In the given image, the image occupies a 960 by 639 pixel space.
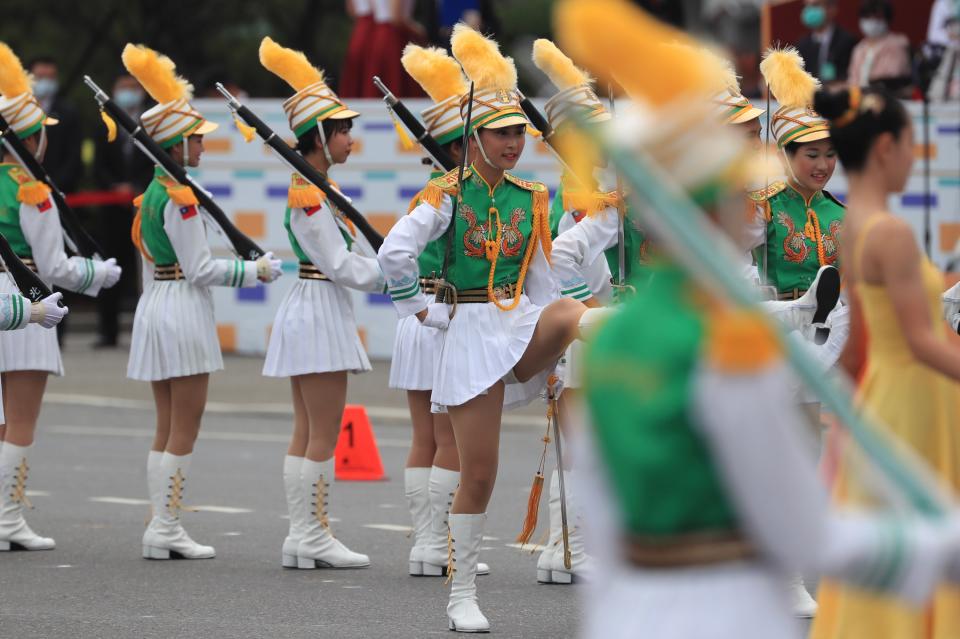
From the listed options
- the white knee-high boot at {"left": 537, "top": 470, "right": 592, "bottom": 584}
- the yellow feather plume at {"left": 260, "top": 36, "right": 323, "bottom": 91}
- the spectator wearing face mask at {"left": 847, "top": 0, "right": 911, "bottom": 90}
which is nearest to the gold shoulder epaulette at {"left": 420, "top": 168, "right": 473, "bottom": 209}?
the white knee-high boot at {"left": 537, "top": 470, "right": 592, "bottom": 584}

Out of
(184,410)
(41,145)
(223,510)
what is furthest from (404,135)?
(223,510)

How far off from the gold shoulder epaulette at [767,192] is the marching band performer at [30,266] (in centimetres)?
349

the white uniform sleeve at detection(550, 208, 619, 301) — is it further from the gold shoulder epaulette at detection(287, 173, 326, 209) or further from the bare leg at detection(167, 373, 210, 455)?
the bare leg at detection(167, 373, 210, 455)

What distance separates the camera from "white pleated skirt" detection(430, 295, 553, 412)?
738cm

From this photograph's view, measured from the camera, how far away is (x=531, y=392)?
804 centimetres

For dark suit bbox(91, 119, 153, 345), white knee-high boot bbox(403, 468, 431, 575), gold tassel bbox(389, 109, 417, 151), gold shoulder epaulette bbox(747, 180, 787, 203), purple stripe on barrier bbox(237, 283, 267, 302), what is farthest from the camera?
dark suit bbox(91, 119, 153, 345)

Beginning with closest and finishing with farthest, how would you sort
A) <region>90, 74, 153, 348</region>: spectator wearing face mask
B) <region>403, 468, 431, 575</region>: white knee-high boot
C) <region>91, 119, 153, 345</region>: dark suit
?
<region>403, 468, 431, 575</region>: white knee-high boot, <region>90, 74, 153, 348</region>: spectator wearing face mask, <region>91, 119, 153, 345</region>: dark suit

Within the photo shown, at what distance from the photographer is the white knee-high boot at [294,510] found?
906 cm

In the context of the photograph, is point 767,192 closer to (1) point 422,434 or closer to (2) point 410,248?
(2) point 410,248

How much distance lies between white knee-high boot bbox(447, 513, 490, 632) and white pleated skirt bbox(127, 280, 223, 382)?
2.37 metres

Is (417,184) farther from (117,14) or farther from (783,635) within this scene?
(783,635)

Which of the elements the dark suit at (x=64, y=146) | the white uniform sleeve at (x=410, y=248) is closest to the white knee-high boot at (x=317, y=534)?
the white uniform sleeve at (x=410, y=248)

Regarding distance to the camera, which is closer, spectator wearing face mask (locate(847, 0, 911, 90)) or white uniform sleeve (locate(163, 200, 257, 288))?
white uniform sleeve (locate(163, 200, 257, 288))

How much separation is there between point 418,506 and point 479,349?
1761mm
